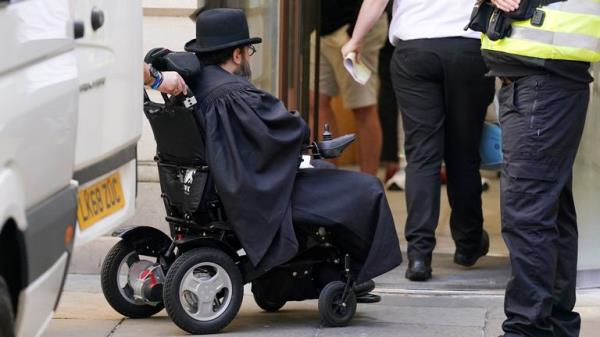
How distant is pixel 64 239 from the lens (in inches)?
160

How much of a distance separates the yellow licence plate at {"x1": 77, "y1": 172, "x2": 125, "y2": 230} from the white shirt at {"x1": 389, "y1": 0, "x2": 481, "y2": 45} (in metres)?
2.42

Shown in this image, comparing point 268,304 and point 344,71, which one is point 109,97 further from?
point 344,71

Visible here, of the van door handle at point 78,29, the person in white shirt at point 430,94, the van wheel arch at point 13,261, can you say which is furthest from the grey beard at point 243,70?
the van wheel arch at point 13,261

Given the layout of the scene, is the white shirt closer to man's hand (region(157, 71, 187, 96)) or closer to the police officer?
the police officer

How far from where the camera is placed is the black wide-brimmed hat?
19.1 ft

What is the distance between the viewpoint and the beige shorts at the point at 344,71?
30.2 ft

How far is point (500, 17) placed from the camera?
16.6ft

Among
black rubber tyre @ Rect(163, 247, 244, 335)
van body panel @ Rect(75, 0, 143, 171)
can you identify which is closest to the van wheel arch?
van body panel @ Rect(75, 0, 143, 171)

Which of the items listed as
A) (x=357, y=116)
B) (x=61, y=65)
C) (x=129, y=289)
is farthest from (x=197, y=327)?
(x=357, y=116)

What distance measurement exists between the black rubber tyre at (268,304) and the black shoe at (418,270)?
2.93 feet

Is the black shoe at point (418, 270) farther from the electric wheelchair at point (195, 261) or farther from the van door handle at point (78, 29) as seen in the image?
the van door handle at point (78, 29)

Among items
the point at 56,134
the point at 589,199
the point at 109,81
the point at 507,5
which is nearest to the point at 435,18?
the point at 589,199

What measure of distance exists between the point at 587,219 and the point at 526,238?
1672 millimetres

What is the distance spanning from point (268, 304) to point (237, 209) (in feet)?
2.47
